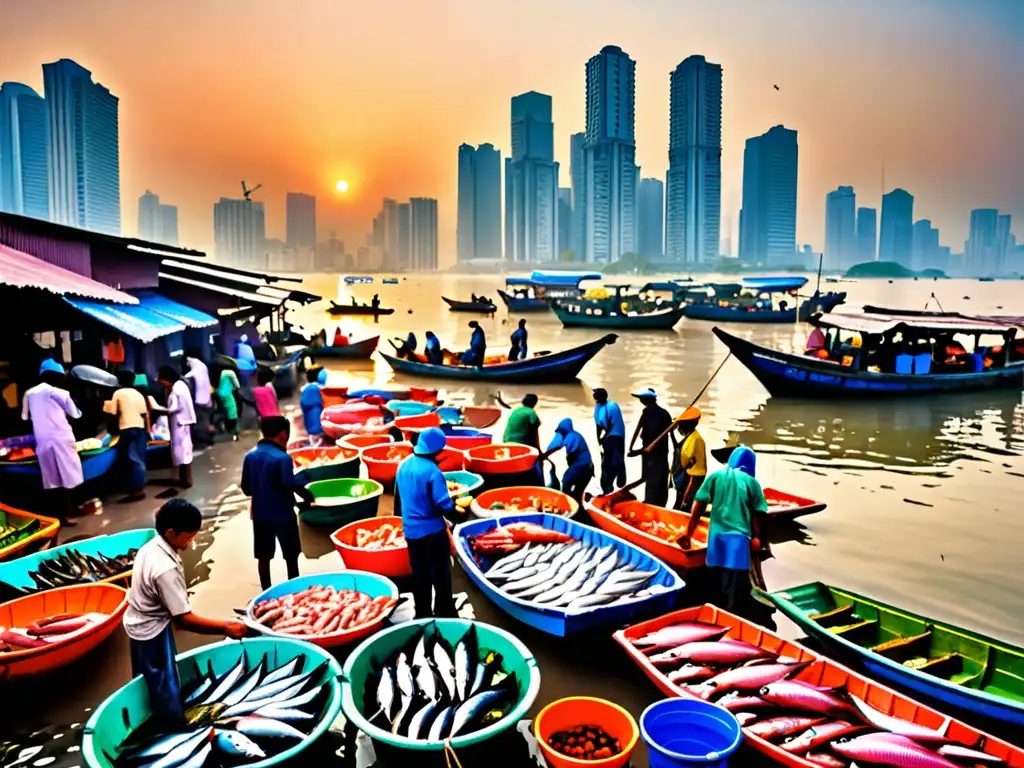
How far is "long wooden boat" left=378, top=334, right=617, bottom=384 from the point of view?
862 inches

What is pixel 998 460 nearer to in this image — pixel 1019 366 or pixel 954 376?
pixel 954 376

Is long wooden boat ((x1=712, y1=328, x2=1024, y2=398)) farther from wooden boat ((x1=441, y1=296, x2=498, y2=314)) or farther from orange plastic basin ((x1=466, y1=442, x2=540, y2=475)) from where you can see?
wooden boat ((x1=441, y1=296, x2=498, y2=314))

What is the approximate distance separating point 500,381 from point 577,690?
1700 centimetres

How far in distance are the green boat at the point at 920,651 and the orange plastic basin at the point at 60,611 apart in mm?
5645

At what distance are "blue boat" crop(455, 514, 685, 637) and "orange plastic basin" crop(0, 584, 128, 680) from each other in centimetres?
306

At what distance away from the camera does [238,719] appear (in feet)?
14.1

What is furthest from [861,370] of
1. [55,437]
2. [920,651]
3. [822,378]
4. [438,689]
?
[55,437]

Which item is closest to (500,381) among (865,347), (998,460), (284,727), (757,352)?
(757,352)

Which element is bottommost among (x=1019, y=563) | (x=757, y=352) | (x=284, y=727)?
(x=1019, y=563)

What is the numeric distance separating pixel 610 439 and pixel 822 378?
43.8ft

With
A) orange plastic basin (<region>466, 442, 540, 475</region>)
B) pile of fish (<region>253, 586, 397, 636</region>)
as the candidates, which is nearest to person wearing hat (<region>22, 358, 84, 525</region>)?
pile of fish (<region>253, 586, 397, 636</region>)

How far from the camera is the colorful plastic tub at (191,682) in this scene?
155 inches

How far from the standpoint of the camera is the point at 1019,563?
9.13 metres

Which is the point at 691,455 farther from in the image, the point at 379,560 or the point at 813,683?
the point at 379,560
